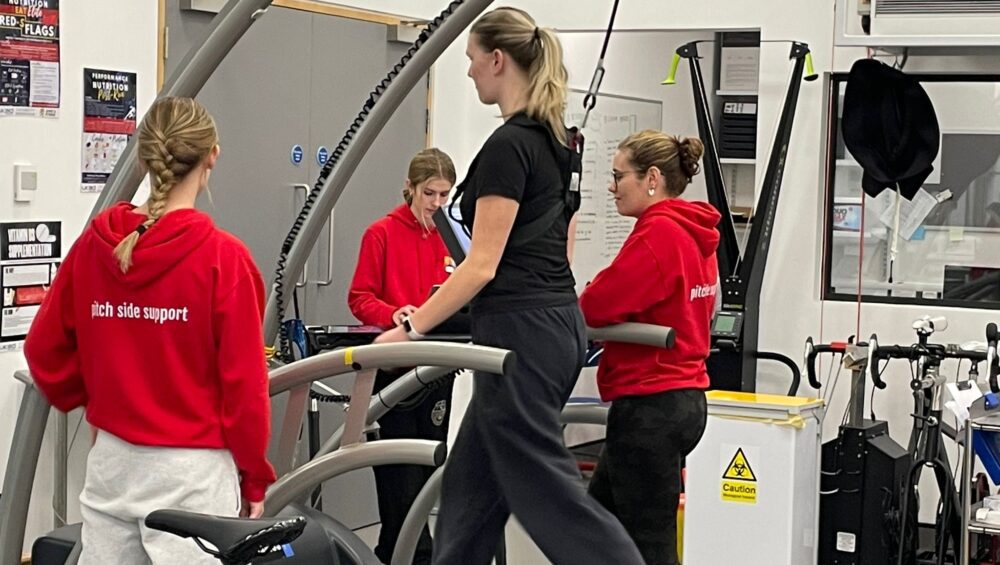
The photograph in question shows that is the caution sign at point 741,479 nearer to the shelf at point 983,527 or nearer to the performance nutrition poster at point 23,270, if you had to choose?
the shelf at point 983,527

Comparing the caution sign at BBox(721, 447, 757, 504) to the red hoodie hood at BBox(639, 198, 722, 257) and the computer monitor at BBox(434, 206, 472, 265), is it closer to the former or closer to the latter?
the red hoodie hood at BBox(639, 198, 722, 257)

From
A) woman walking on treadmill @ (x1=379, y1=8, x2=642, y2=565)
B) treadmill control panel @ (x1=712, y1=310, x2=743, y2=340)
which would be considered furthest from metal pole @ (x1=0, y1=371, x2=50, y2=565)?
treadmill control panel @ (x1=712, y1=310, x2=743, y2=340)

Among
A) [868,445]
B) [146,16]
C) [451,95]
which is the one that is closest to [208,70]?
[146,16]

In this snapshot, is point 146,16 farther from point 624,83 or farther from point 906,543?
point 624,83

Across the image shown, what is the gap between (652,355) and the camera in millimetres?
3611

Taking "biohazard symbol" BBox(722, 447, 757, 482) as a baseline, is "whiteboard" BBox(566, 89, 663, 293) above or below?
above

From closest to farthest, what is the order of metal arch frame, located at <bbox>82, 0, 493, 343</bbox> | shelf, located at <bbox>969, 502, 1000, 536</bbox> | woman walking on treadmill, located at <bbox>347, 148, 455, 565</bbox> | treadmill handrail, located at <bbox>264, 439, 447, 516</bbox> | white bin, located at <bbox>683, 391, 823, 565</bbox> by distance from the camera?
treadmill handrail, located at <bbox>264, 439, 447, 516</bbox>, metal arch frame, located at <bbox>82, 0, 493, 343</bbox>, shelf, located at <bbox>969, 502, 1000, 536</bbox>, woman walking on treadmill, located at <bbox>347, 148, 455, 565</bbox>, white bin, located at <bbox>683, 391, 823, 565</bbox>

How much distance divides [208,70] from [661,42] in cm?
528

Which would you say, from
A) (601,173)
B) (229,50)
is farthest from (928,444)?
(601,173)

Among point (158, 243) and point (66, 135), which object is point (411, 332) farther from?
point (66, 135)

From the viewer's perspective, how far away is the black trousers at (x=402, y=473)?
463 centimetres

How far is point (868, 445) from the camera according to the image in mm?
4969

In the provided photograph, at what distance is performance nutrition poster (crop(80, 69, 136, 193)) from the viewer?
4.82 meters

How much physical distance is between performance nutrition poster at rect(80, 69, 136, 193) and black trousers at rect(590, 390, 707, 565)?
6.90 feet
